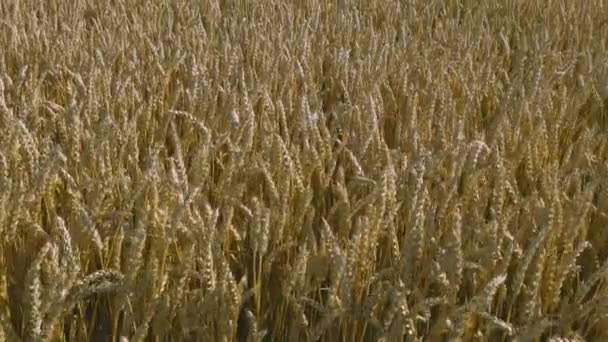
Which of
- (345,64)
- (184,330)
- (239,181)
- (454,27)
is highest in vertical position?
(454,27)

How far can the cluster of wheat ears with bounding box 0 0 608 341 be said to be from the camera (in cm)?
79

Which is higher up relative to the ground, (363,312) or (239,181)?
(239,181)

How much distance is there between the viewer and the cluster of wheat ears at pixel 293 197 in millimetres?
790

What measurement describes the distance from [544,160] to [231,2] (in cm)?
146

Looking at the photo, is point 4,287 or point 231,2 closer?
point 4,287

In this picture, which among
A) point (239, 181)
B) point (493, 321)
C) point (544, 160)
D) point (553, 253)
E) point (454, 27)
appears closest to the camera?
point (493, 321)

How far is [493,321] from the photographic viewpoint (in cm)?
74

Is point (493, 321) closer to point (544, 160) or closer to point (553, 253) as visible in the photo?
point (553, 253)

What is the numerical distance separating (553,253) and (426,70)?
84 centimetres

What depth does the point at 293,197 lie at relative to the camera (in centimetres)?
104

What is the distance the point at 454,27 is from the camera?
2092 mm

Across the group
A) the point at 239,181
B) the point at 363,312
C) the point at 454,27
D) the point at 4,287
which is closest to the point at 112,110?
the point at 239,181

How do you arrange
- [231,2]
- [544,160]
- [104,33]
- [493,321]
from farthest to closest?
[231,2] → [104,33] → [544,160] → [493,321]

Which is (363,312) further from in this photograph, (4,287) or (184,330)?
(4,287)
